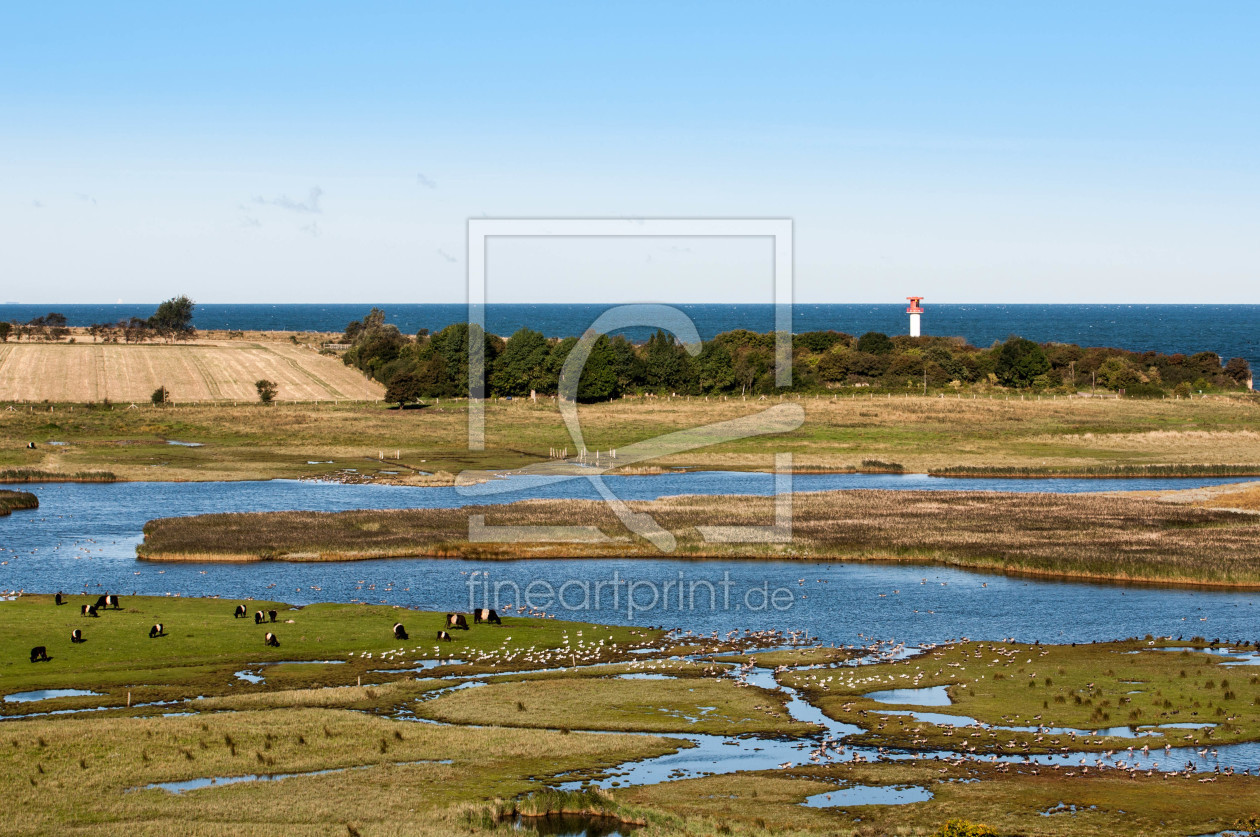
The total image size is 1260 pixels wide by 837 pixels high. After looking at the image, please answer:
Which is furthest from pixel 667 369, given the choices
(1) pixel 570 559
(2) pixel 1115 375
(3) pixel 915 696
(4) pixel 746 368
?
(3) pixel 915 696

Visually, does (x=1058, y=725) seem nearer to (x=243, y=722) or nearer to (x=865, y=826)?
(x=865, y=826)

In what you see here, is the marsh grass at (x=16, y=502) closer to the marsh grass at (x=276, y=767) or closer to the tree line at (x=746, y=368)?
the marsh grass at (x=276, y=767)

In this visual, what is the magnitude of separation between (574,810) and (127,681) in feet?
63.6

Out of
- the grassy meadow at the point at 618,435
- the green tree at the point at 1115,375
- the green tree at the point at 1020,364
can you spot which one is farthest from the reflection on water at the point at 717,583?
the green tree at the point at 1115,375

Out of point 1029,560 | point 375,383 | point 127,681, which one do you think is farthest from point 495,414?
point 127,681

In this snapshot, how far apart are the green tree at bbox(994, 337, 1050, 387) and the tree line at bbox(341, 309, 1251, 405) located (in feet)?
0.47

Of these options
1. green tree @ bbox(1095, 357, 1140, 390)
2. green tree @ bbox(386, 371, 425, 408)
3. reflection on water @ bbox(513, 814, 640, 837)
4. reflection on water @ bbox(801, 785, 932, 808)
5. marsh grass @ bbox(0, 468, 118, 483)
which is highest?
green tree @ bbox(1095, 357, 1140, 390)

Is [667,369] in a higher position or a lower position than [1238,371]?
lower

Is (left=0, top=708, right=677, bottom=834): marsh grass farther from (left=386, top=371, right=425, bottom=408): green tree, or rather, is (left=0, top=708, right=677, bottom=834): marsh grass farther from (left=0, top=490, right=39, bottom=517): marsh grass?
(left=386, top=371, right=425, bottom=408): green tree

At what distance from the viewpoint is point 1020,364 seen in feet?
532

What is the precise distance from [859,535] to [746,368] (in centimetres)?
8765

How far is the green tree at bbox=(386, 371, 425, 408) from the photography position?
133m

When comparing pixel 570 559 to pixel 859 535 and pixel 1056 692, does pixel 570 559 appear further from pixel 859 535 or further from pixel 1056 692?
pixel 1056 692

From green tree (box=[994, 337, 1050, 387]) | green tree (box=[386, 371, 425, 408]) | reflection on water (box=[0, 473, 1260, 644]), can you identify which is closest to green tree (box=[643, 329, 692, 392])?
green tree (box=[386, 371, 425, 408])
